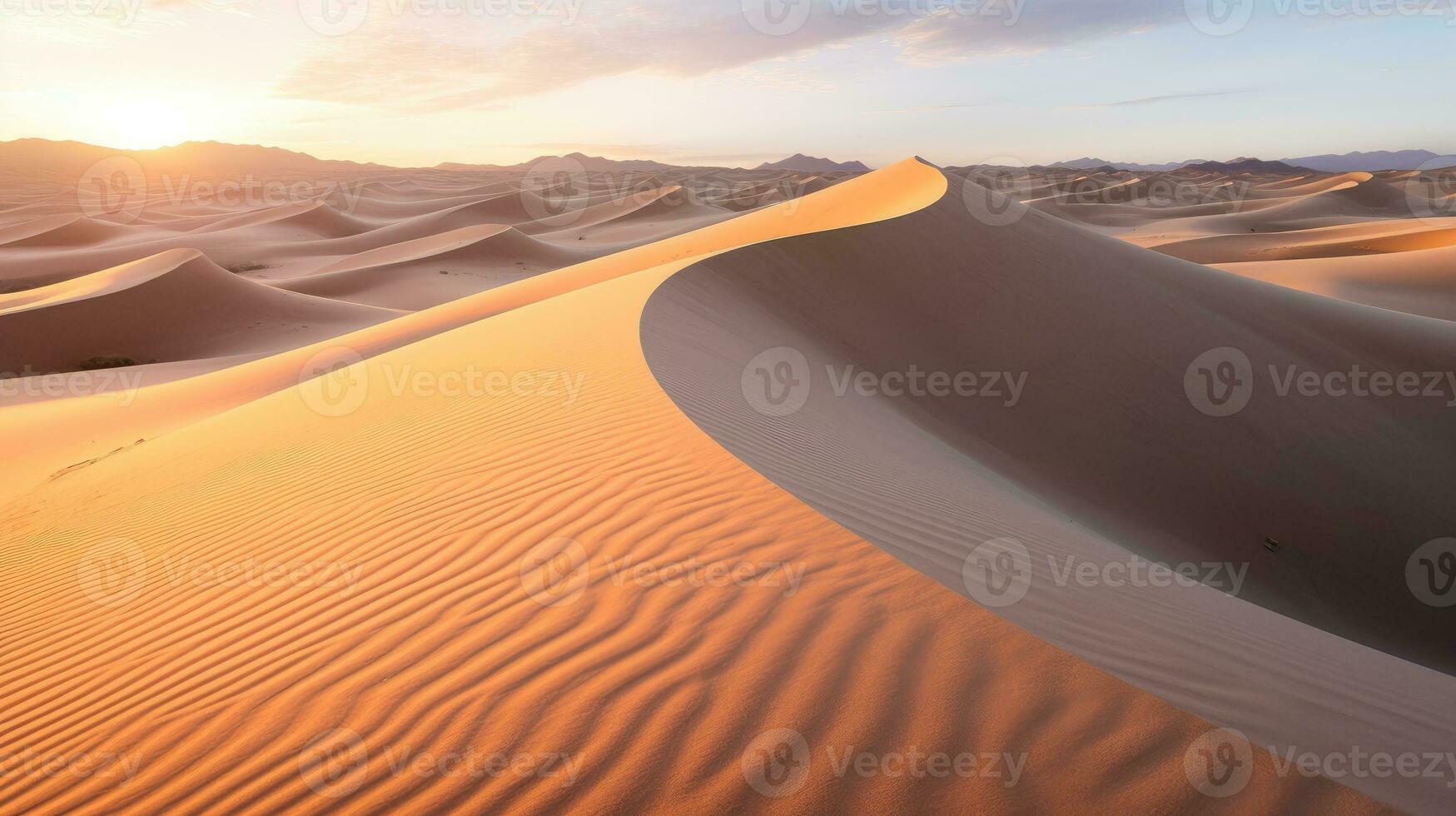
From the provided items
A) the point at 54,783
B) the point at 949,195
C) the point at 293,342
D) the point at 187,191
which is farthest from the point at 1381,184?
the point at 187,191

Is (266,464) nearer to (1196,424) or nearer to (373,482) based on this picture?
(373,482)

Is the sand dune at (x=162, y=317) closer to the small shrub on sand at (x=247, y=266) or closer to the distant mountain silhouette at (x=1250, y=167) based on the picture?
the small shrub on sand at (x=247, y=266)

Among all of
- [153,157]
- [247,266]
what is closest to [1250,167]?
[247,266]

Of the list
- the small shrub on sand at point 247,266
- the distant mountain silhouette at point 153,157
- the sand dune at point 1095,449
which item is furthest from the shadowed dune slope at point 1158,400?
the distant mountain silhouette at point 153,157

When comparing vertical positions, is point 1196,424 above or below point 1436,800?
below

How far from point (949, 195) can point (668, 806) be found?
493 inches

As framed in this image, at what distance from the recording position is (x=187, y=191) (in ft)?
297

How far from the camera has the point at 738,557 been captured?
2.94 meters

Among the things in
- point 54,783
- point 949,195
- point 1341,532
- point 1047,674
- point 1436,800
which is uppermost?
point 949,195

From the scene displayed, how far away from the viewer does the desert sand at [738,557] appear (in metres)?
2.11

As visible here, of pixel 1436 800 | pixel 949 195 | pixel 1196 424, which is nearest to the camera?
pixel 1436 800

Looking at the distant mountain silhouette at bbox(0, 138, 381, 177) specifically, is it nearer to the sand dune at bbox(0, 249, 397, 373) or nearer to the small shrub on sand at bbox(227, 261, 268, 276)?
the small shrub on sand at bbox(227, 261, 268, 276)

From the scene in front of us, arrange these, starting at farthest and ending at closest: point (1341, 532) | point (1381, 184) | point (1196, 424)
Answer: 1. point (1381, 184)
2. point (1196, 424)
3. point (1341, 532)

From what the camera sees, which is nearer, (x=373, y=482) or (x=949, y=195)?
(x=373, y=482)
